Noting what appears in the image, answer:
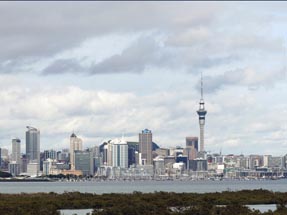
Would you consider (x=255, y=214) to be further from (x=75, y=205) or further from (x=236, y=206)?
(x=75, y=205)

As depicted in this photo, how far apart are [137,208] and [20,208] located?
428 inches

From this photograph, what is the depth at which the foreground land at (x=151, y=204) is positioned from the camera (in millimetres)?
74062

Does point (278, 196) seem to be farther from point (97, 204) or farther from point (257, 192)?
point (97, 204)

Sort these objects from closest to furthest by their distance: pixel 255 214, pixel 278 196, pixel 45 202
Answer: pixel 255 214 → pixel 45 202 → pixel 278 196

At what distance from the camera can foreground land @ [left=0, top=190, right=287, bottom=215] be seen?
74062 millimetres

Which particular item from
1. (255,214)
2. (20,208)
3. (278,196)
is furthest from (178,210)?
(278,196)

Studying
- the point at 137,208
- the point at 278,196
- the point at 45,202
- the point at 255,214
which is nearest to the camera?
the point at 255,214

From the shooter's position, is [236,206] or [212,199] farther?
[212,199]

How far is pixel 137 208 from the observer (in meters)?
75.5

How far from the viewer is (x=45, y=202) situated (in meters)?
87.4

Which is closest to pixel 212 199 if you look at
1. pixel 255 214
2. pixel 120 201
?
pixel 120 201

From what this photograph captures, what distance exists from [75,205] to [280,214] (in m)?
27.1

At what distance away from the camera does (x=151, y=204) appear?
267 ft

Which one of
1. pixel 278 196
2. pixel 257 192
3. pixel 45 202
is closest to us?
pixel 45 202
